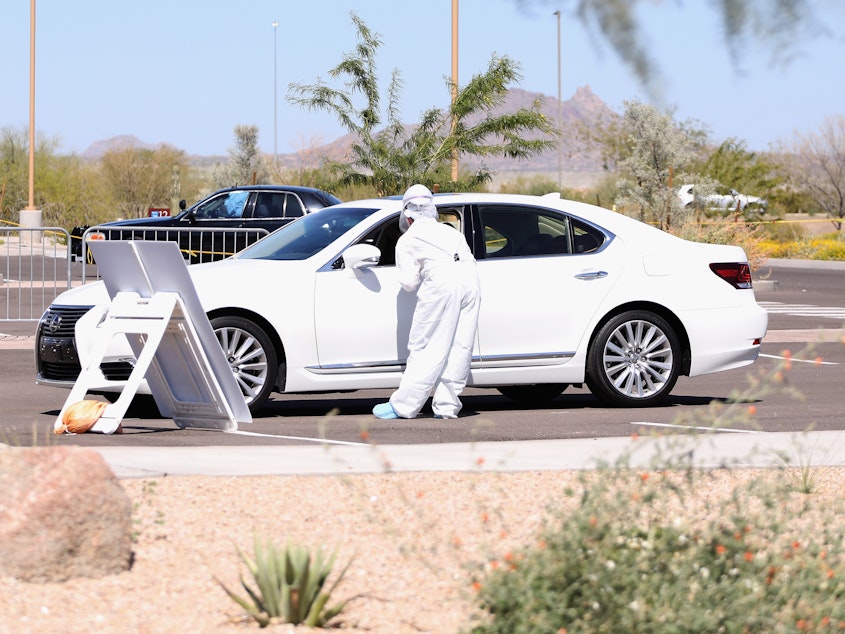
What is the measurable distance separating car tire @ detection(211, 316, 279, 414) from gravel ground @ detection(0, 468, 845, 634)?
10.5 feet

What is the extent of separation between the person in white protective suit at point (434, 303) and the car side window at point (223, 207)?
1605 centimetres

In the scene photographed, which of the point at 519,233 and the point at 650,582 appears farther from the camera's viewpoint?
the point at 519,233

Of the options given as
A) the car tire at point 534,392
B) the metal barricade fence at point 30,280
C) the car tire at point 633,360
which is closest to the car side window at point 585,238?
the car tire at point 633,360

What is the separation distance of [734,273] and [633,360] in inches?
45.6

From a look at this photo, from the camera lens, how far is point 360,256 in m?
11.0

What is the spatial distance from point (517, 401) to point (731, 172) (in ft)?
130

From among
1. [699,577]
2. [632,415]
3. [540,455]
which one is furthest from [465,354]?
[699,577]

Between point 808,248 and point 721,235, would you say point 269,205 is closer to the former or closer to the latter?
point 721,235

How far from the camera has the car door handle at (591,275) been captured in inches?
455

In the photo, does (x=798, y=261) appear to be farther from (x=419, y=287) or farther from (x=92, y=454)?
(x=92, y=454)

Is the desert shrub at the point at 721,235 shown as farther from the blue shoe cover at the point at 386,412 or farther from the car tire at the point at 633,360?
the blue shoe cover at the point at 386,412

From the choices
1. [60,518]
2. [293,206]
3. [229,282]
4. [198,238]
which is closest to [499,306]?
[229,282]

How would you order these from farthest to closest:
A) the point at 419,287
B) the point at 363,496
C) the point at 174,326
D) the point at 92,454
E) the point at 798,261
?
the point at 798,261, the point at 419,287, the point at 174,326, the point at 363,496, the point at 92,454

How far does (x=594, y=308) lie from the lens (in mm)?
11570
